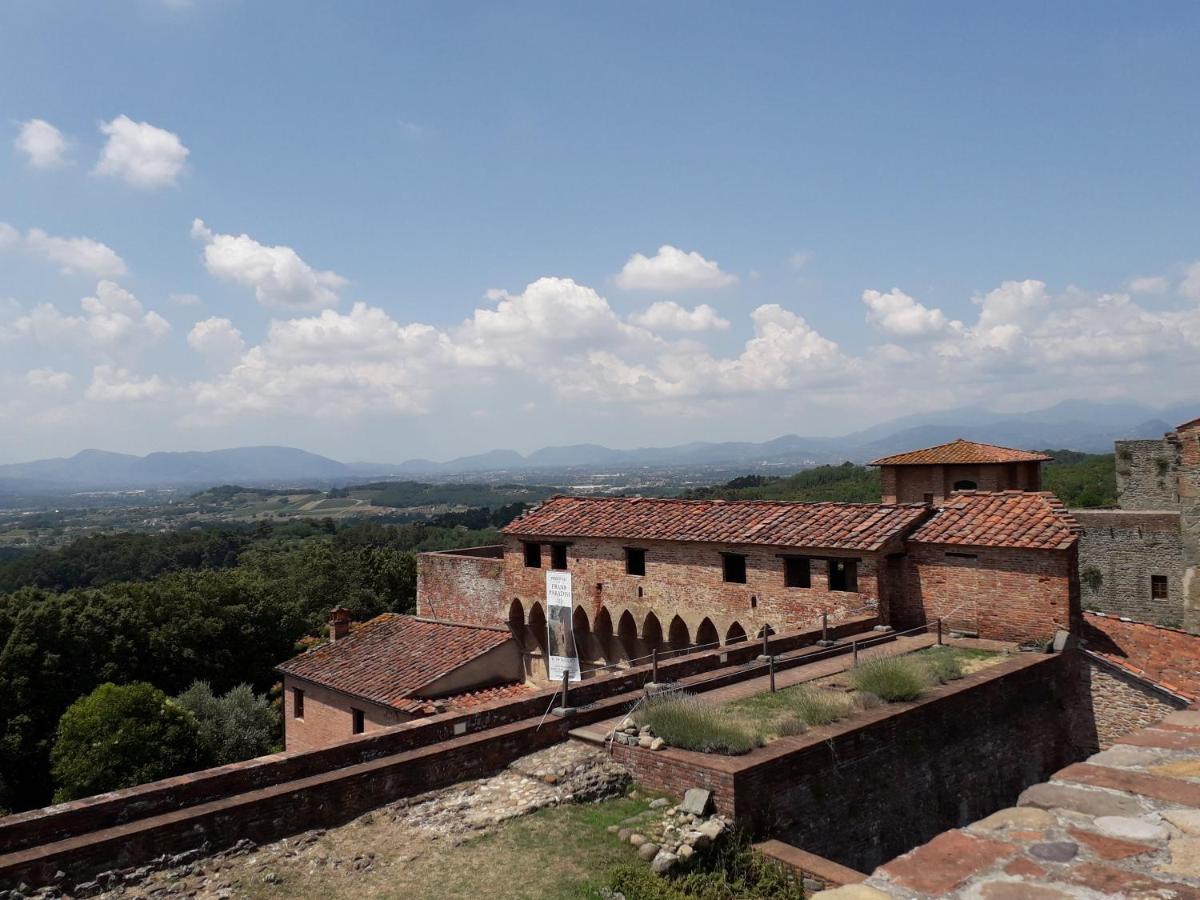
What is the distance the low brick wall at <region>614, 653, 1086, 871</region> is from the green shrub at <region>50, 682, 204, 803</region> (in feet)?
56.6

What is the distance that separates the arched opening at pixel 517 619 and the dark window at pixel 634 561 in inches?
169

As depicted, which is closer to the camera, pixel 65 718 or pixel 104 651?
pixel 65 718

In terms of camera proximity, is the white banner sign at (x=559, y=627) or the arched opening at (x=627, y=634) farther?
the white banner sign at (x=559, y=627)

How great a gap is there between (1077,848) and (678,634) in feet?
52.8

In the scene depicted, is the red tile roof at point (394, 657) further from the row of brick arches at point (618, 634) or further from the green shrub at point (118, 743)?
the green shrub at point (118, 743)

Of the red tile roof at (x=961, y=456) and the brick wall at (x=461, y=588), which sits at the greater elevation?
the red tile roof at (x=961, y=456)

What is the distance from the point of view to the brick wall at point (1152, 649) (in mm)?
14414

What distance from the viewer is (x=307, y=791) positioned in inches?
335

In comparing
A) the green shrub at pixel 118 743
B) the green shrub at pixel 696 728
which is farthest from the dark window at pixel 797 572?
the green shrub at pixel 118 743

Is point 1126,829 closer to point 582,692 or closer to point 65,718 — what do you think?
point 582,692

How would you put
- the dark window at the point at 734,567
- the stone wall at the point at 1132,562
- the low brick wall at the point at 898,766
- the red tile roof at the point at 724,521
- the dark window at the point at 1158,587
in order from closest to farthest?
the low brick wall at the point at 898,766
the red tile roof at the point at 724,521
the dark window at the point at 734,567
the stone wall at the point at 1132,562
the dark window at the point at 1158,587

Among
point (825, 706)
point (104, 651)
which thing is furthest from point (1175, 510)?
point (104, 651)

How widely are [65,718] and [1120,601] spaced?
117 feet

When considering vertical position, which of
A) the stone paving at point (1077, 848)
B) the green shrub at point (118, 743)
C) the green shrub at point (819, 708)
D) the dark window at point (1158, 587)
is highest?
the stone paving at point (1077, 848)
